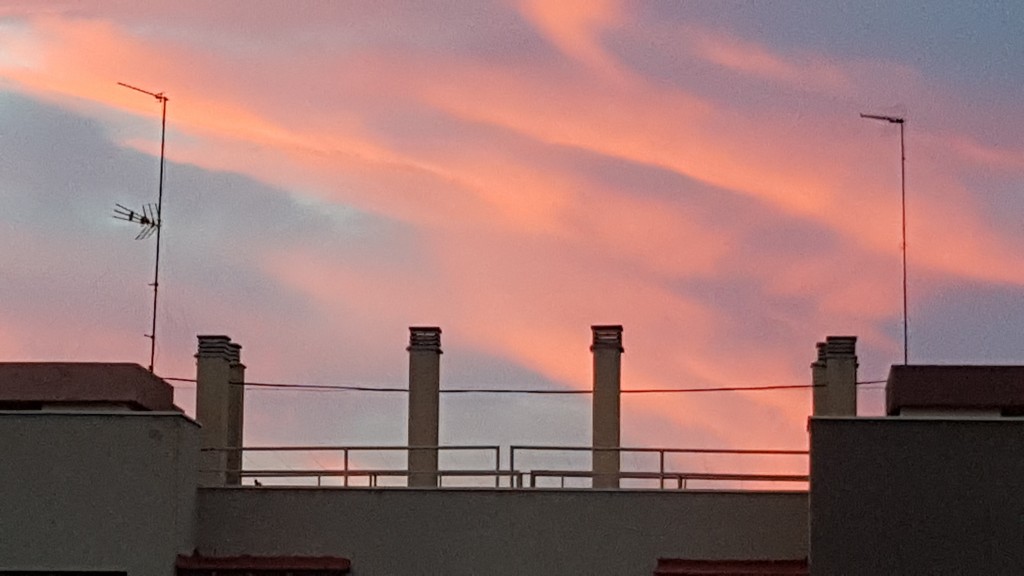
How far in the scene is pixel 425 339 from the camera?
125 ft

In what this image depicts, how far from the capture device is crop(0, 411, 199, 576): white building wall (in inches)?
1303

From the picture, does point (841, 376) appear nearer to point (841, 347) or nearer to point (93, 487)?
point (841, 347)

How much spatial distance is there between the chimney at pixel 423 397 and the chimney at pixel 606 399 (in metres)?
2.64

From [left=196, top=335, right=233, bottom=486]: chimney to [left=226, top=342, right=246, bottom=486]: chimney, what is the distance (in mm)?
→ 282

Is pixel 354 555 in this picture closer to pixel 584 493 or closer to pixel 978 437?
pixel 584 493

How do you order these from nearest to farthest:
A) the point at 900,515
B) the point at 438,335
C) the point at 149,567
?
1. the point at 900,515
2. the point at 149,567
3. the point at 438,335

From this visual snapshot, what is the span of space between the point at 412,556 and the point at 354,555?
2.91 feet

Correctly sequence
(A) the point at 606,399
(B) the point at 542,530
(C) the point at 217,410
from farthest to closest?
(C) the point at 217,410
(A) the point at 606,399
(B) the point at 542,530

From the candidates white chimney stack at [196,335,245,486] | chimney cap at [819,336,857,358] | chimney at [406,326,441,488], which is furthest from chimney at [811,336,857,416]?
white chimney stack at [196,335,245,486]

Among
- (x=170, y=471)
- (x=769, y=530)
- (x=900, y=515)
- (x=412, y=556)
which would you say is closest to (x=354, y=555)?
(x=412, y=556)

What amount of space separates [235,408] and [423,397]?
3944 millimetres

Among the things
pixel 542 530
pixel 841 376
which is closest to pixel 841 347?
pixel 841 376

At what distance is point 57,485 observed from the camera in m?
33.2

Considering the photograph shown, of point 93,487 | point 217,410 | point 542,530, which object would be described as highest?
point 217,410
